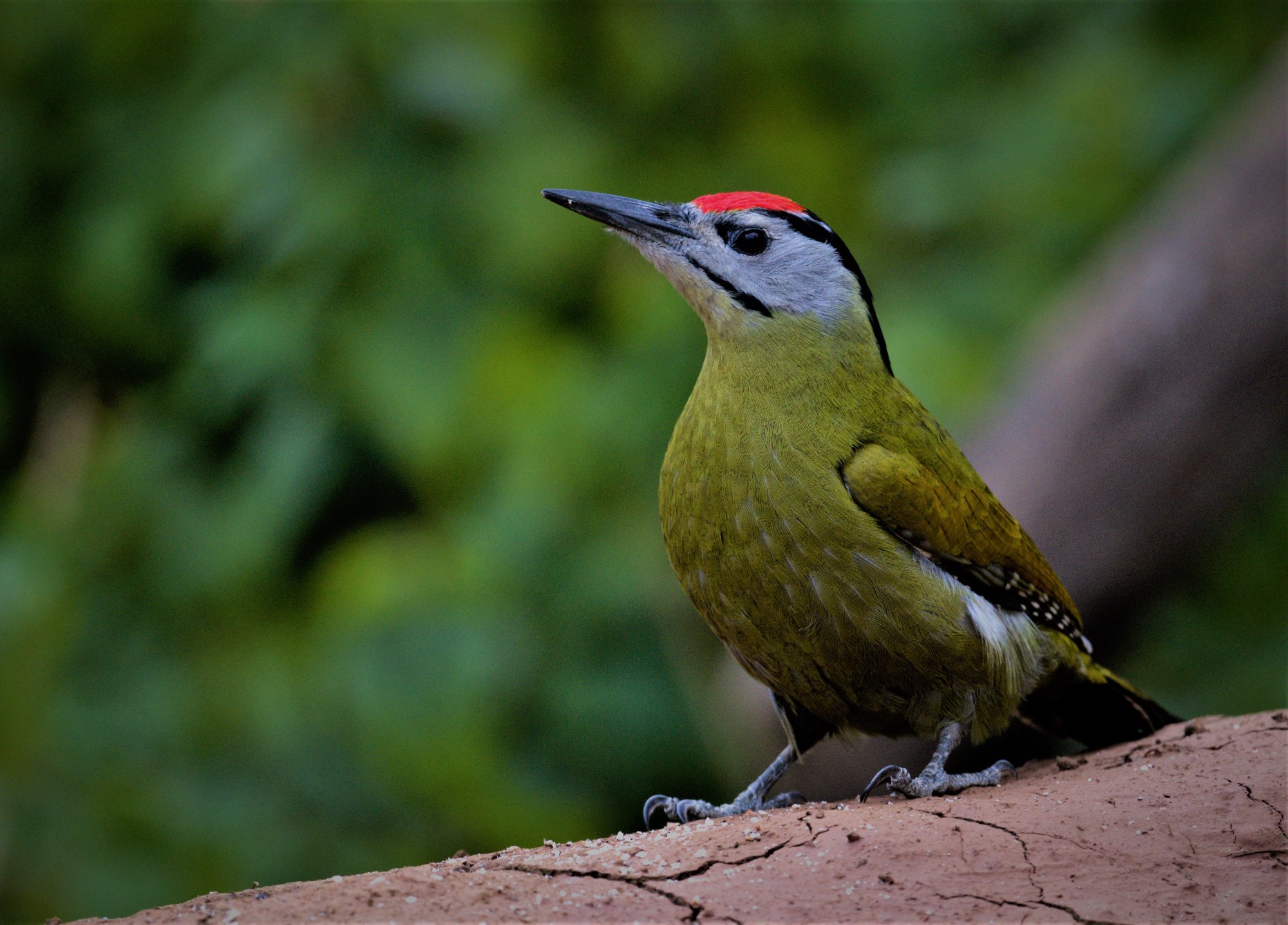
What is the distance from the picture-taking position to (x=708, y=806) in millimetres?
3293

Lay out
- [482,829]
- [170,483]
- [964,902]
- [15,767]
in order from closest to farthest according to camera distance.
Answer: [964,902], [482,829], [15,767], [170,483]

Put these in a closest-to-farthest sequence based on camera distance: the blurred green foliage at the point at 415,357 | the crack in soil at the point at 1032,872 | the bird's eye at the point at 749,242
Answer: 1. the crack in soil at the point at 1032,872
2. the bird's eye at the point at 749,242
3. the blurred green foliage at the point at 415,357

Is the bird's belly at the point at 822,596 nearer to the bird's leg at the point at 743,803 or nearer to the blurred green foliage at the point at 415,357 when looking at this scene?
the bird's leg at the point at 743,803

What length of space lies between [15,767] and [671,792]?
8.29ft

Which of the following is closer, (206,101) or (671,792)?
(671,792)

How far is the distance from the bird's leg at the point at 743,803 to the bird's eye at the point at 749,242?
4.44ft

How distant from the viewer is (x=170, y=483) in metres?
5.16

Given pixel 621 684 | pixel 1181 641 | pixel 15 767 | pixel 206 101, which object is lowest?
pixel 1181 641

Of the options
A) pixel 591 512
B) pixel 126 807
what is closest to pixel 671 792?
pixel 591 512

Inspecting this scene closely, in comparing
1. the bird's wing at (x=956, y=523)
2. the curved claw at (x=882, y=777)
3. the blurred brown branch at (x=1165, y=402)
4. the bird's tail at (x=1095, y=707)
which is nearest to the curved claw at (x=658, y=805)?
the curved claw at (x=882, y=777)

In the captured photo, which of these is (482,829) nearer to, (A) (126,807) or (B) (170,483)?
(A) (126,807)

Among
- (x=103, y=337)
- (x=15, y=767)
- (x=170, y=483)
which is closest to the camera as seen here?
(x=15, y=767)

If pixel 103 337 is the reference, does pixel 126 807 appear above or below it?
below

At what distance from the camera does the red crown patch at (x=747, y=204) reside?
342cm
